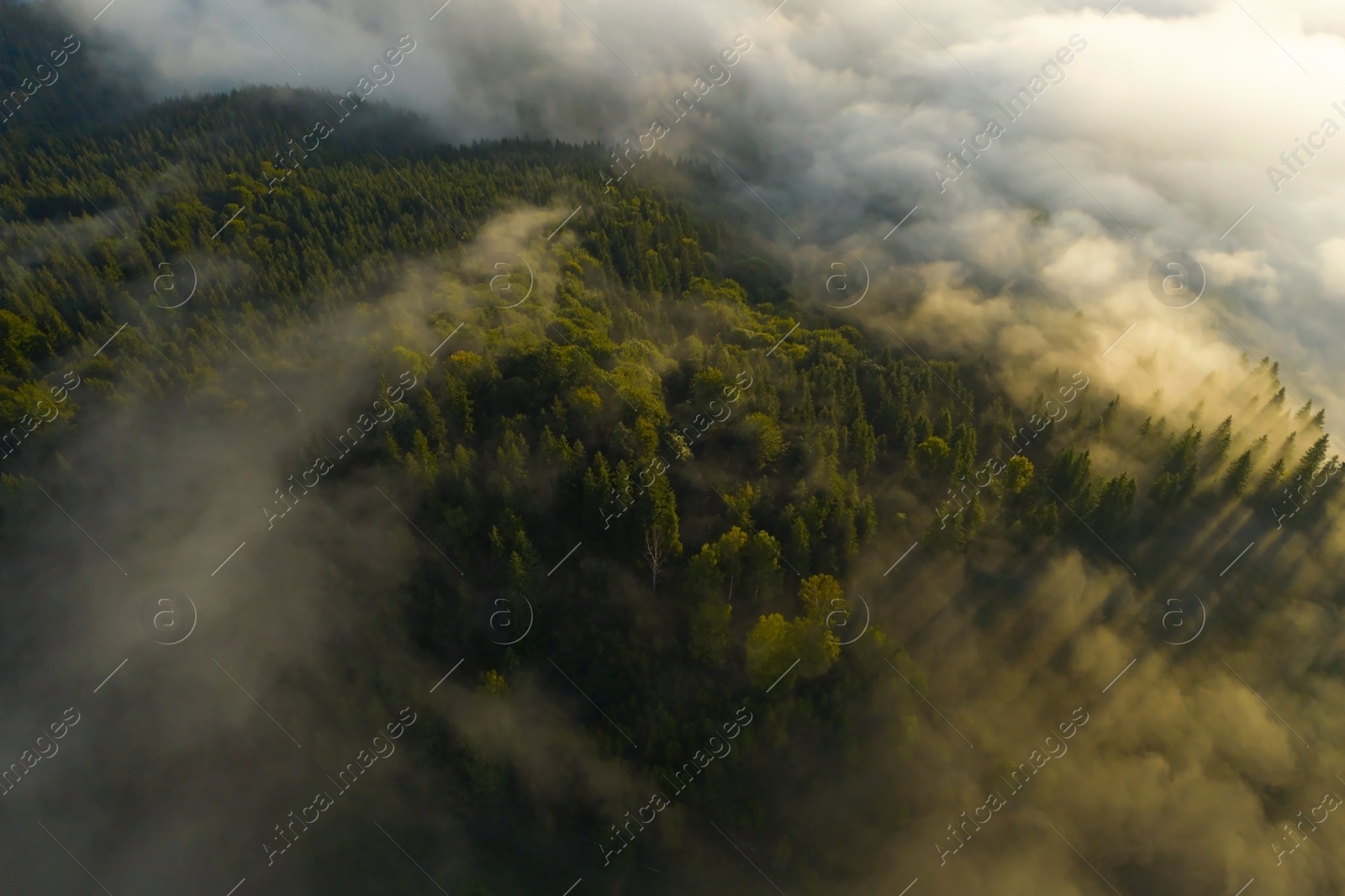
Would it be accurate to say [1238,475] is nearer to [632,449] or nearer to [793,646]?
[793,646]

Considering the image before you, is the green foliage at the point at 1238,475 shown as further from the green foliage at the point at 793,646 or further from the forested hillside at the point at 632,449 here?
the green foliage at the point at 793,646

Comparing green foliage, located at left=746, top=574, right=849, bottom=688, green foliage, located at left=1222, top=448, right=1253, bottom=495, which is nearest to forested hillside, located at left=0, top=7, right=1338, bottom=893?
green foliage, located at left=746, top=574, right=849, bottom=688

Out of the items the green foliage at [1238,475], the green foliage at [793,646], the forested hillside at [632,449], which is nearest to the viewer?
the green foliage at [793,646]

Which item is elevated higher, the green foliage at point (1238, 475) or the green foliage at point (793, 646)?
the green foliage at point (793, 646)

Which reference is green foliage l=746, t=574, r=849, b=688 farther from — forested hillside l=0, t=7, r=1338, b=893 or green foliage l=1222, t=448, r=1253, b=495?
green foliage l=1222, t=448, r=1253, b=495

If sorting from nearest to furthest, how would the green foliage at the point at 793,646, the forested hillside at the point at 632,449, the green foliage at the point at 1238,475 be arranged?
the green foliage at the point at 793,646, the forested hillside at the point at 632,449, the green foliage at the point at 1238,475

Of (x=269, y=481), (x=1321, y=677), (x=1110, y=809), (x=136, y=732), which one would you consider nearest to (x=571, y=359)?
(x=269, y=481)

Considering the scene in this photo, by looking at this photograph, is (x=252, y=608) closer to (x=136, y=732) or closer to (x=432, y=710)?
(x=136, y=732)

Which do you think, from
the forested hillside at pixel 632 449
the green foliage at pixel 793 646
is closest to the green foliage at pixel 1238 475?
the forested hillside at pixel 632 449

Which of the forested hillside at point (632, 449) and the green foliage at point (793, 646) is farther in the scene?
the forested hillside at point (632, 449)
